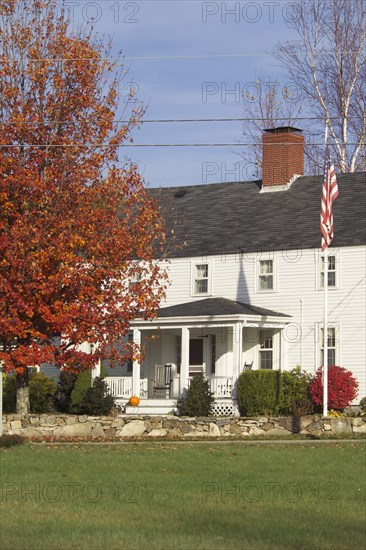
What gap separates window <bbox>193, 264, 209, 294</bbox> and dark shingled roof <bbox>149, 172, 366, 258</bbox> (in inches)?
21.0

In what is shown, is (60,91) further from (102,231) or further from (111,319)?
(111,319)

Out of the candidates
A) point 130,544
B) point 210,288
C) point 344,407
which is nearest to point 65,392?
point 210,288

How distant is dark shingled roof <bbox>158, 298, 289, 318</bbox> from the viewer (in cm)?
3372

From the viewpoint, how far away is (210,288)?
3688cm

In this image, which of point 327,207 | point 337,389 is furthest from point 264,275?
point 327,207

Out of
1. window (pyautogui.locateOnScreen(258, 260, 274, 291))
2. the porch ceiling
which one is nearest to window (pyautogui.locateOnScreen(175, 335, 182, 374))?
the porch ceiling

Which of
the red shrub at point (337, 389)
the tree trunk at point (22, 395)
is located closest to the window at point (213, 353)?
the red shrub at point (337, 389)

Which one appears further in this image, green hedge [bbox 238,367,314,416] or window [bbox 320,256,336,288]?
window [bbox 320,256,336,288]

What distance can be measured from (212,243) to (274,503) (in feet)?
78.5

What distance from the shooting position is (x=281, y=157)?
1522 inches

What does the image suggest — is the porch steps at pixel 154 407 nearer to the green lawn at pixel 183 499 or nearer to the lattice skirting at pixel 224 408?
the lattice skirting at pixel 224 408

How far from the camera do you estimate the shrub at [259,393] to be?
106 ft

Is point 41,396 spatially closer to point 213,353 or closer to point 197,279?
point 213,353

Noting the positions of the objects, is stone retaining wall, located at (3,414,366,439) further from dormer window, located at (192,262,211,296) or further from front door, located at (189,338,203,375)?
dormer window, located at (192,262,211,296)
